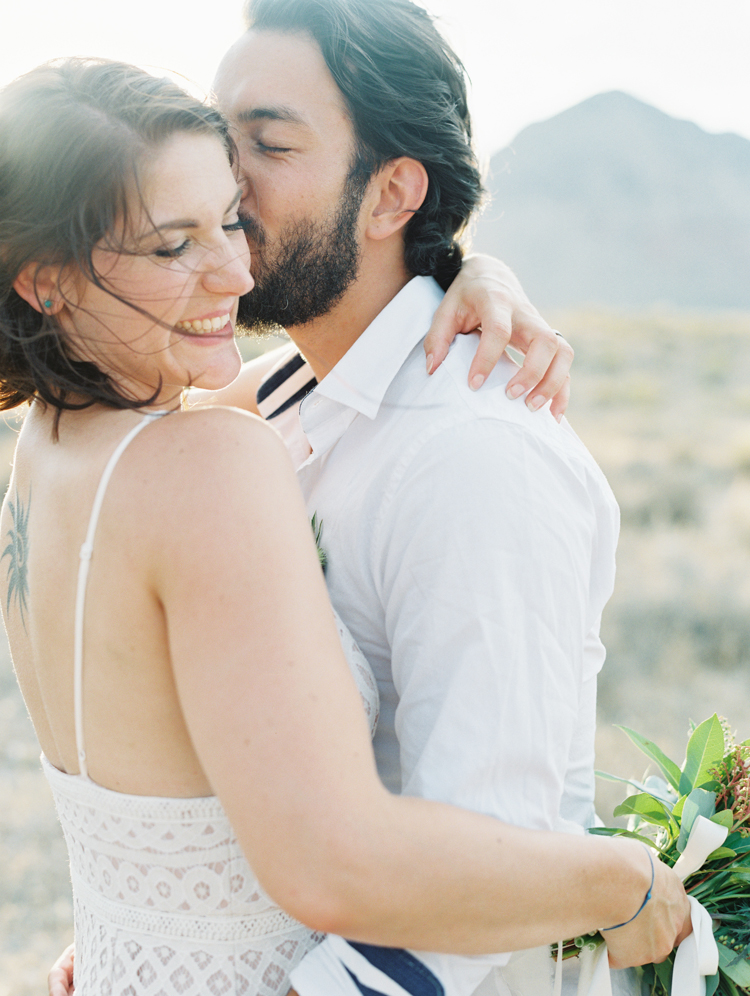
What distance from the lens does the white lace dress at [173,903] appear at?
4.71ft

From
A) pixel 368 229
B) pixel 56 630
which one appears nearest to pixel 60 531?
pixel 56 630

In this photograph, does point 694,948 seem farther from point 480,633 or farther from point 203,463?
point 203,463

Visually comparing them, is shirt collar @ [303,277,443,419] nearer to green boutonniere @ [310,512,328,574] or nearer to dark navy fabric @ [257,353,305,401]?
green boutonniere @ [310,512,328,574]

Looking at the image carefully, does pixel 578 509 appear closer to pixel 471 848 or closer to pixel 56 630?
pixel 471 848

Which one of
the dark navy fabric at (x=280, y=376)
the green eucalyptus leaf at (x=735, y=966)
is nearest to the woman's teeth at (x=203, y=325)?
the dark navy fabric at (x=280, y=376)

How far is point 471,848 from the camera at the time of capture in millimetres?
1276

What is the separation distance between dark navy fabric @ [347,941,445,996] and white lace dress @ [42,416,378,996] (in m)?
0.25

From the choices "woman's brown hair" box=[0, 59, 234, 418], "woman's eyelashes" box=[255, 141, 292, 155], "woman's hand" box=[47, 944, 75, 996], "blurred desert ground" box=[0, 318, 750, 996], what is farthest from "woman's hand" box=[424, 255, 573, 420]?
"blurred desert ground" box=[0, 318, 750, 996]

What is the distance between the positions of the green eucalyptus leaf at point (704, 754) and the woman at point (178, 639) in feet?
1.09

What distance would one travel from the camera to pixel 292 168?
2301 millimetres

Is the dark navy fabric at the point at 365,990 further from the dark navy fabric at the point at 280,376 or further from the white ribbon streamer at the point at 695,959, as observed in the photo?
the dark navy fabric at the point at 280,376

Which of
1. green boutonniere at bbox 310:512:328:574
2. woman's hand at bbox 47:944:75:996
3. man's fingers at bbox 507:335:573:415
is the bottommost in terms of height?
woman's hand at bbox 47:944:75:996

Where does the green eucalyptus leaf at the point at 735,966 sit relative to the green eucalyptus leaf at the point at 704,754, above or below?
below

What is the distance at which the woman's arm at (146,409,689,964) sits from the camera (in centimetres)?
115
